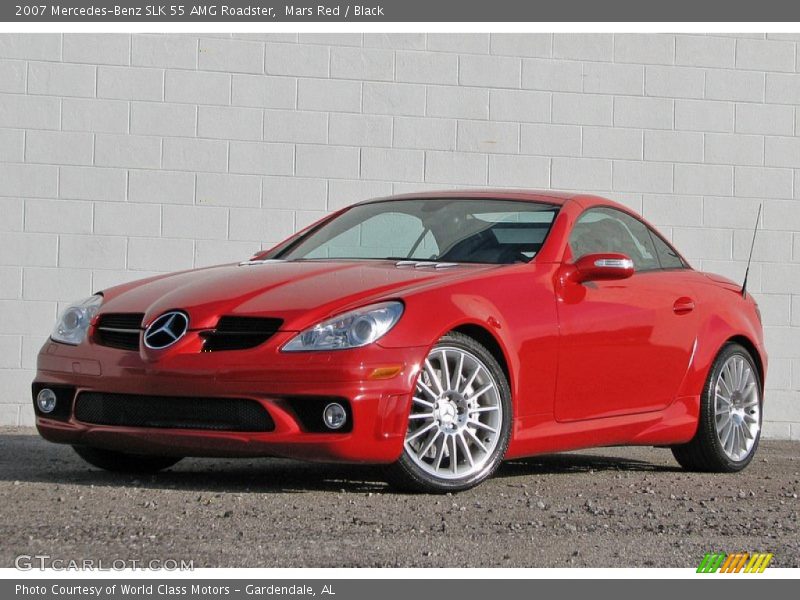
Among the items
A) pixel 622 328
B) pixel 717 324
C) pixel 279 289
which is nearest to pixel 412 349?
pixel 279 289

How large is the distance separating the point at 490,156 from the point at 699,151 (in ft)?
5.15

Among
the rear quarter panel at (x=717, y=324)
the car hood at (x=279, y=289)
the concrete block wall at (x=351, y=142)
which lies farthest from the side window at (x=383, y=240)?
the concrete block wall at (x=351, y=142)

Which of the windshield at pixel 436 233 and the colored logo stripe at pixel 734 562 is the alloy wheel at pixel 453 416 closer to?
the windshield at pixel 436 233

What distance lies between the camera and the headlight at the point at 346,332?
5711 mm

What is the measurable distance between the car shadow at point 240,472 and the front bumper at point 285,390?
0.32 metres

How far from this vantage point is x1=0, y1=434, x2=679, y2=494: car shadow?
6.25m

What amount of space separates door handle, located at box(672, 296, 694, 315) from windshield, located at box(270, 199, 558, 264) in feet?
2.73

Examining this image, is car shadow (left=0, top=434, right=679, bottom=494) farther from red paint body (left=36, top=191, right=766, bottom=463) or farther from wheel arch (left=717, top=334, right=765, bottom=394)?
wheel arch (left=717, top=334, right=765, bottom=394)

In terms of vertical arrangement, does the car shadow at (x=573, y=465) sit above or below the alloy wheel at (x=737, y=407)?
below

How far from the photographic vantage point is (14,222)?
32.8 feet

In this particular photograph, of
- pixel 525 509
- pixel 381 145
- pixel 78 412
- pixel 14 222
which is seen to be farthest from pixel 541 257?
pixel 14 222

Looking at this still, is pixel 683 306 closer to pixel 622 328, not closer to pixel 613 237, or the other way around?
pixel 613 237

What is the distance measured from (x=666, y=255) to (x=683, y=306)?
1.57 ft

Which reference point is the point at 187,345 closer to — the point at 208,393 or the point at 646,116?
the point at 208,393
